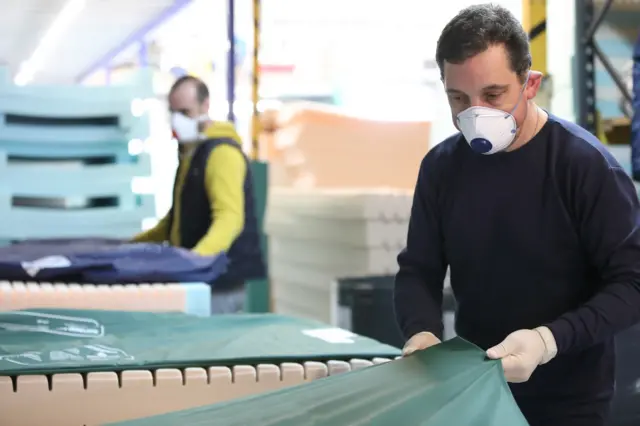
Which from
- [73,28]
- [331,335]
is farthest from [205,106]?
[73,28]

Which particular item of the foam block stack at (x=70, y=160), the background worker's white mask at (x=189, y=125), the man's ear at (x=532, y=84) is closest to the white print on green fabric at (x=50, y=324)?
the man's ear at (x=532, y=84)

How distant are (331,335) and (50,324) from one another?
0.57 metres

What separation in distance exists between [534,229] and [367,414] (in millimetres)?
427

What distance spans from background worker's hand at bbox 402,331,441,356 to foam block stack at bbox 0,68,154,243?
2299 millimetres

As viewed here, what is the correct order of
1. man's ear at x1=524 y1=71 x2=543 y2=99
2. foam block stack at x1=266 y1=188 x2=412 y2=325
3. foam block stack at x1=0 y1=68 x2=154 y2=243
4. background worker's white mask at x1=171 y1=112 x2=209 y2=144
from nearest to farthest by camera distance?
man's ear at x1=524 y1=71 x2=543 y2=99, background worker's white mask at x1=171 y1=112 x2=209 y2=144, foam block stack at x1=0 y1=68 x2=154 y2=243, foam block stack at x1=266 y1=188 x2=412 y2=325

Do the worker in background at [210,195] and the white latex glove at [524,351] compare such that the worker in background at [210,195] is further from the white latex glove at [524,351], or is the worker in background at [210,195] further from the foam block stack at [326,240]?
the white latex glove at [524,351]

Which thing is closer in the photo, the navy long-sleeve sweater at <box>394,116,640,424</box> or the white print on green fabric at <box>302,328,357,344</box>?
the navy long-sleeve sweater at <box>394,116,640,424</box>

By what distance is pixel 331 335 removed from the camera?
1.68 m

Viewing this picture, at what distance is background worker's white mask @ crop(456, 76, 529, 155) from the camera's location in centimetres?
125

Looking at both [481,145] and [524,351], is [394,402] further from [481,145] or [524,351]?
[481,145]

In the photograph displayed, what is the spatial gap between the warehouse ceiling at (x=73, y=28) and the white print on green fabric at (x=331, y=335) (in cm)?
411

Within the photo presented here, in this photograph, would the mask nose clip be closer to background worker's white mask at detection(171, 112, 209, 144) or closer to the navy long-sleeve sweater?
the navy long-sleeve sweater

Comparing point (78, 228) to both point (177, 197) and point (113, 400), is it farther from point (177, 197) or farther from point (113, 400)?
point (113, 400)

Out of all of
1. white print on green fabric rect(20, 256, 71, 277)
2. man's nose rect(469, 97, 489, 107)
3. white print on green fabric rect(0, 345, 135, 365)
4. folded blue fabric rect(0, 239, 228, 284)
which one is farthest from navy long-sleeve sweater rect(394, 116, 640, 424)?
white print on green fabric rect(20, 256, 71, 277)
